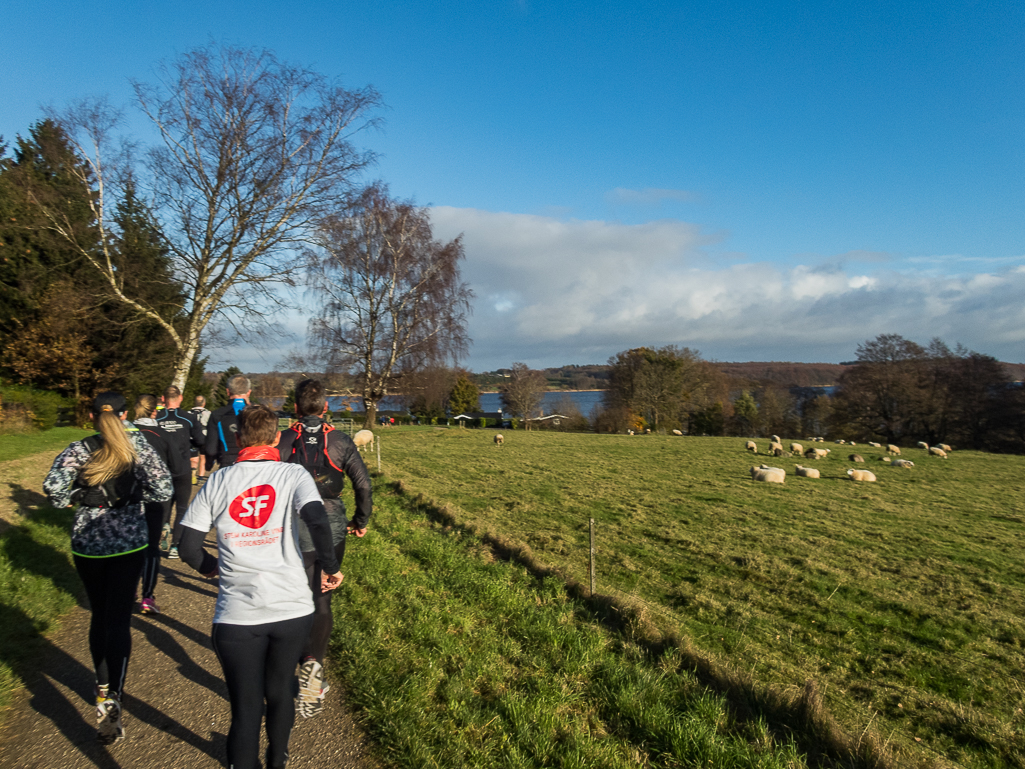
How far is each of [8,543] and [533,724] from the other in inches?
254

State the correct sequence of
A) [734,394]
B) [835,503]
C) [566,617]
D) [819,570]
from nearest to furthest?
[566,617] → [819,570] → [835,503] → [734,394]

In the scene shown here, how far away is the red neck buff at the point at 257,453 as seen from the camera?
274 centimetres

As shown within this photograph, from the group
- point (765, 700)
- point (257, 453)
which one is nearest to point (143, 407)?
point (257, 453)

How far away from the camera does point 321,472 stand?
386 centimetres

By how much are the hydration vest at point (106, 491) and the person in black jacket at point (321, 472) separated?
0.91 m

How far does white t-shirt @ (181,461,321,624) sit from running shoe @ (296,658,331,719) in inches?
44.4

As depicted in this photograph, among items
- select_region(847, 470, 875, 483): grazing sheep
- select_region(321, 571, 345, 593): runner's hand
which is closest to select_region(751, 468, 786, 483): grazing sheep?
select_region(847, 470, 875, 483): grazing sheep

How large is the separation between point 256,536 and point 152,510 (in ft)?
8.75

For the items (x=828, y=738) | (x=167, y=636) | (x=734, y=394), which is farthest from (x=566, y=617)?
(x=734, y=394)

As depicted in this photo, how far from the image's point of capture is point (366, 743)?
10.9 feet

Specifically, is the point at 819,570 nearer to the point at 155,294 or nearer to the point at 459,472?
the point at 459,472

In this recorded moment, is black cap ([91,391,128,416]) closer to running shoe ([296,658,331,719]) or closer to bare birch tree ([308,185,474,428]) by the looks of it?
running shoe ([296,658,331,719])

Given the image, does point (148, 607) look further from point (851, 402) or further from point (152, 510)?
point (851, 402)

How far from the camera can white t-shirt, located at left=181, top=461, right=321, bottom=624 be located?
257 centimetres
